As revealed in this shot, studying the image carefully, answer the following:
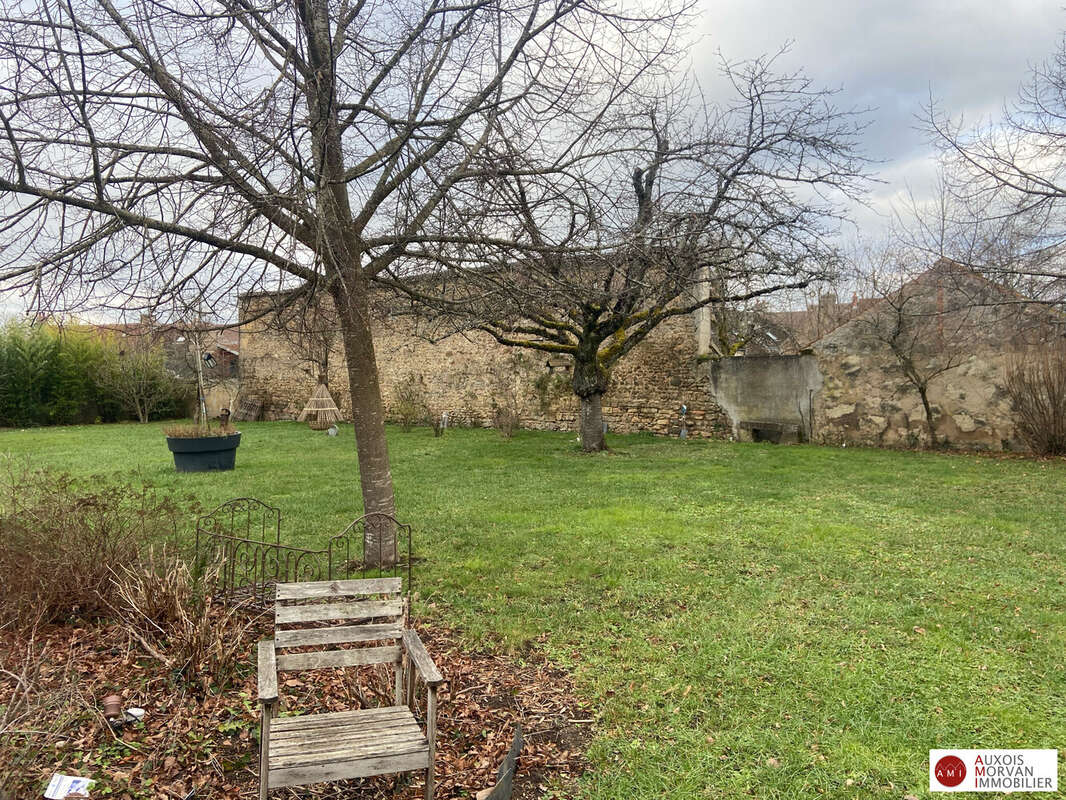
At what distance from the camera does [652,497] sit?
8.36 m

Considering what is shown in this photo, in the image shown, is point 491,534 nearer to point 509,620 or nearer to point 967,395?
point 509,620

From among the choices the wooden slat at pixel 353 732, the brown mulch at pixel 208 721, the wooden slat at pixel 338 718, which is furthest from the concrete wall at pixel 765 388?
the wooden slat at pixel 353 732

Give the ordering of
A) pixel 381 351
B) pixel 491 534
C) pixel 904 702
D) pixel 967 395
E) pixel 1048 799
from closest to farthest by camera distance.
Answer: pixel 1048 799
pixel 904 702
pixel 491 534
pixel 967 395
pixel 381 351

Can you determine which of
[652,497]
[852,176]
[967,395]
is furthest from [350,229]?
[967,395]

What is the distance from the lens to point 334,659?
9.58ft

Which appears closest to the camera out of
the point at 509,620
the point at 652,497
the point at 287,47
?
the point at 287,47

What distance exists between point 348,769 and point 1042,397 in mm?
12789

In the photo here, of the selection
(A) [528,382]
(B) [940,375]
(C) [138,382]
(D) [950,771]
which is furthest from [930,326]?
(C) [138,382]

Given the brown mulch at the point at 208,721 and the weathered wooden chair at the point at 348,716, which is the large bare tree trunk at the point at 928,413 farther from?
the weathered wooden chair at the point at 348,716

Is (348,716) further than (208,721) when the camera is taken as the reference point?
No

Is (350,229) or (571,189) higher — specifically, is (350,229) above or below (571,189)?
below

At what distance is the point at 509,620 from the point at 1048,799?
2899mm

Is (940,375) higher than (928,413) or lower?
higher

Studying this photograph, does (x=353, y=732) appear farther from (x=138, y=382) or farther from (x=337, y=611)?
(x=138, y=382)
